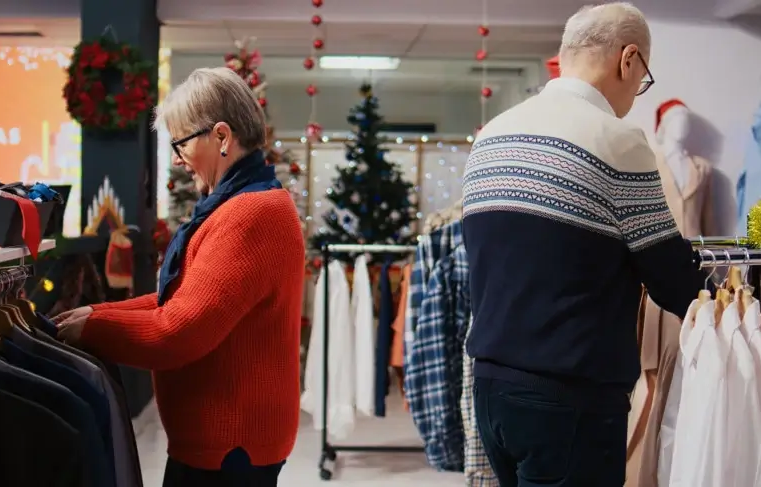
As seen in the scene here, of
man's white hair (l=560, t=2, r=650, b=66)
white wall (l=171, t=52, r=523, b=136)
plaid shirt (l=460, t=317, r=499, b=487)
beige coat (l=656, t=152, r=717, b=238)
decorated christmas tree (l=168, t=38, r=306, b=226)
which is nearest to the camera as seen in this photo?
man's white hair (l=560, t=2, r=650, b=66)

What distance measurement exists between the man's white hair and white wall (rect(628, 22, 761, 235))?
3723 millimetres

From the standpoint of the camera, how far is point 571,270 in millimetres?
1581

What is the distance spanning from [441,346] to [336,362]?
2.25 feet

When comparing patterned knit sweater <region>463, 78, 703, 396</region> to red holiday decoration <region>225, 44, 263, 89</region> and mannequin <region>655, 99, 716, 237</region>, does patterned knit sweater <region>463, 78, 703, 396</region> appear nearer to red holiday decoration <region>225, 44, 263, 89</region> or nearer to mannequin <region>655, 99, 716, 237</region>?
mannequin <region>655, 99, 716, 237</region>

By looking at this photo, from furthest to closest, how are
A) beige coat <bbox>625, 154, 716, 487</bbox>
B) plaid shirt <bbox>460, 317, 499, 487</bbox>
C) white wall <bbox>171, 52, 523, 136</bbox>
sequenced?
white wall <bbox>171, 52, 523, 136</bbox> → plaid shirt <bbox>460, 317, 499, 487</bbox> → beige coat <bbox>625, 154, 716, 487</bbox>

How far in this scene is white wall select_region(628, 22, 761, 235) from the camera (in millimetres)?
5254

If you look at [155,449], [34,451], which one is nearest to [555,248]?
[34,451]

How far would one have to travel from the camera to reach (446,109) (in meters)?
10.9

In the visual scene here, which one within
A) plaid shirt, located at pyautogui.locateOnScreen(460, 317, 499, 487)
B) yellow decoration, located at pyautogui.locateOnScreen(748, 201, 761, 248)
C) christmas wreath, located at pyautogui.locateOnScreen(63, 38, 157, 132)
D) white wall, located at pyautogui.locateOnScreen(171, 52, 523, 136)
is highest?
white wall, located at pyautogui.locateOnScreen(171, 52, 523, 136)

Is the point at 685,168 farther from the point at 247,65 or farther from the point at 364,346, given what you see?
the point at 247,65

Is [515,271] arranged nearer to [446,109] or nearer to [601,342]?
[601,342]

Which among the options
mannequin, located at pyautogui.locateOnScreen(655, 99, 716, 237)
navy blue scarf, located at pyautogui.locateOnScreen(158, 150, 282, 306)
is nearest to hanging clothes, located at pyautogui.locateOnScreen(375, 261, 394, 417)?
mannequin, located at pyautogui.locateOnScreen(655, 99, 716, 237)

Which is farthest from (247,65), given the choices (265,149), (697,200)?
(697,200)

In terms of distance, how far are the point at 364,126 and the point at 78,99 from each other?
2.27 m
